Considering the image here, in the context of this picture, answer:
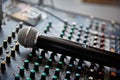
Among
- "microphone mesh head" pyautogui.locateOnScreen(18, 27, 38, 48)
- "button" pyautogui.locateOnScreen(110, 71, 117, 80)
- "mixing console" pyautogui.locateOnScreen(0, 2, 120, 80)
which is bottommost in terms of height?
"button" pyautogui.locateOnScreen(110, 71, 117, 80)

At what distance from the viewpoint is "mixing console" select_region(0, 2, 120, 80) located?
2.56 ft

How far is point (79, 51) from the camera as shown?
850 millimetres

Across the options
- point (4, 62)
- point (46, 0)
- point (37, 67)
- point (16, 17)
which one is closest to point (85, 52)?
point (37, 67)

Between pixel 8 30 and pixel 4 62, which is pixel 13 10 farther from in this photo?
pixel 4 62

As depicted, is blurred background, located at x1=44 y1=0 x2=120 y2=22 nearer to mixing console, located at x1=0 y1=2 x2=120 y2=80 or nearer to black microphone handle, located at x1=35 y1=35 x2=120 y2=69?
mixing console, located at x1=0 y1=2 x2=120 y2=80

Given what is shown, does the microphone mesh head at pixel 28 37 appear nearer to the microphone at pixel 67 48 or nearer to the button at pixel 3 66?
the microphone at pixel 67 48

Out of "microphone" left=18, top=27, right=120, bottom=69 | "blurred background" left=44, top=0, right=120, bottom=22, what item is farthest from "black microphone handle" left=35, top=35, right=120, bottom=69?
"blurred background" left=44, top=0, right=120, bottom=22

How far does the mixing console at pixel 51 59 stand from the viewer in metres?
0.78

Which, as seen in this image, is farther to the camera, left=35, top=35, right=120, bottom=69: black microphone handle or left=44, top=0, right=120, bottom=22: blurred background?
left=44, top=0, right=120, bottom=22: blurred background

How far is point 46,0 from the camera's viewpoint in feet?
4.76

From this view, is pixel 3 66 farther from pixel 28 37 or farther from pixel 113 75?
pixel 113 75

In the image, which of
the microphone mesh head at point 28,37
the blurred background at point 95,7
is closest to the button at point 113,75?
the microphone mesh head at point 28,37

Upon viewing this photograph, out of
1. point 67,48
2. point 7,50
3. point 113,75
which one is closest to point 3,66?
point 7,50

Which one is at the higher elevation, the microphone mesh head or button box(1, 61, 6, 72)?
the microphone mesh head
